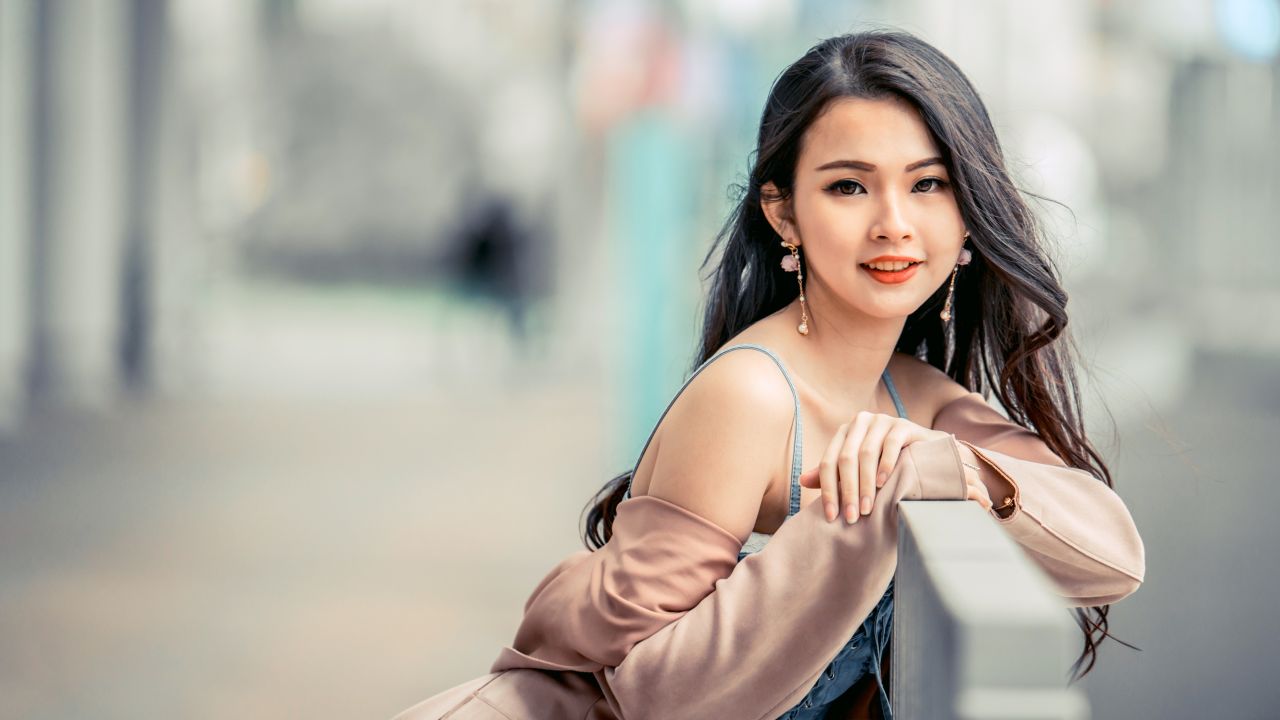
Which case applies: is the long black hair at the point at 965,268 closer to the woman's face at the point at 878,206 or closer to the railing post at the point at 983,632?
the woman's face at the point at 878,206

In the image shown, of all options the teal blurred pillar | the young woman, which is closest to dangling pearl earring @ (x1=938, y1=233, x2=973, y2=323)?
the young woman

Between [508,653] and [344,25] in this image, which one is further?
[344,25]

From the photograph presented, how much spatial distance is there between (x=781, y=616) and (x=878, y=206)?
540 mm

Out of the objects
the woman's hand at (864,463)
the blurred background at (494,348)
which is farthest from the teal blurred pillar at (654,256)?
the woman's hand at (864,463)

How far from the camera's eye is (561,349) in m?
15.5

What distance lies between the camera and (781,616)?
138 centimetres

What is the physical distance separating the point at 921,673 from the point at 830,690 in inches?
18.9

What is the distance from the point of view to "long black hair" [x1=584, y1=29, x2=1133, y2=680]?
1.67 meters

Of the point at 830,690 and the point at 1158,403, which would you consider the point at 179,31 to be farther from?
the point at 830,690

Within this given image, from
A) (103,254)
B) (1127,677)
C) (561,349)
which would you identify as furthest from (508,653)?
(561,349)

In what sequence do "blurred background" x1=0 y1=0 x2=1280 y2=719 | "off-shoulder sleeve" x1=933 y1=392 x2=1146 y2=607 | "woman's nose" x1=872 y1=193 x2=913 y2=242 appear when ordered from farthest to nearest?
1. "blurred background" x1=0 y1=0 x2=1280 y2=719
2. "woman's nose" x1=872 y1=193 x2=913 y2=242
3. "off-shoulder sleeve" x1=933 y1=392 x2=1146 y2=607

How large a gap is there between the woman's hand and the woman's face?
0.85 ft

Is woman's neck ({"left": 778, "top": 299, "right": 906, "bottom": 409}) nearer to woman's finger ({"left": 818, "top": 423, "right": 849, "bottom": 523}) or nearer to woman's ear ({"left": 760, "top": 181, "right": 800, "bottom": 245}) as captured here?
woman's ear ({"left": 760, "top": 181, "right": 800, "bottom": 245})

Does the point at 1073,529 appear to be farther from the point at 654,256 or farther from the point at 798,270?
the point at 654,256
